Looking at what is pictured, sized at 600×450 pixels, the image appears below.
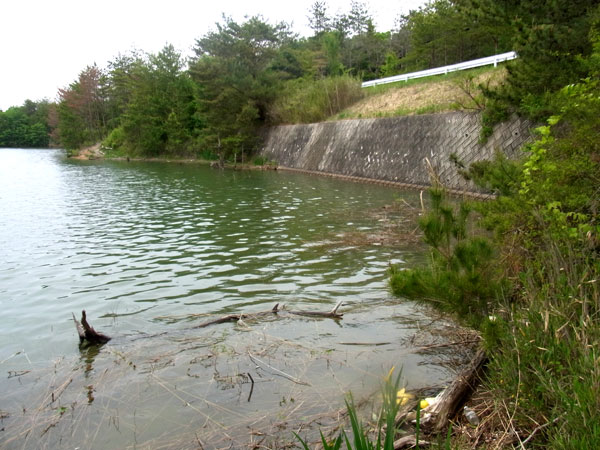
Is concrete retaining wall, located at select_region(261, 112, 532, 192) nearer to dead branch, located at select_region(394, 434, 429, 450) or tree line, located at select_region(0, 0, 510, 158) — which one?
tree line, located at select_region(0, 0, 510, 158)

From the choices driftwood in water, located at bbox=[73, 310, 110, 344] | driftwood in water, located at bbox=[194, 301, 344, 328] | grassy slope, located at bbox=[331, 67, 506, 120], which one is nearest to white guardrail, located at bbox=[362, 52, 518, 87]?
grassy slope, located at bbox=[331, 67, 506, 120]

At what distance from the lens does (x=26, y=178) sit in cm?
2480

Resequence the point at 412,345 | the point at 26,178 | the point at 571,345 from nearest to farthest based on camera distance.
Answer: the point at 571,345, the point at 412,345, the point at 26,178

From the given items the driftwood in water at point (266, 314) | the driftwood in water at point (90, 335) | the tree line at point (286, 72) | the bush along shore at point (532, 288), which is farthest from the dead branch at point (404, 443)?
the tree line at point (286, 72)

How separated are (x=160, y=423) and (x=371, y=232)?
746cm

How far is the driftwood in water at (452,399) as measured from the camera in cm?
326

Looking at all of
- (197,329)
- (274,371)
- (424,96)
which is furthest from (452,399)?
(424,96)

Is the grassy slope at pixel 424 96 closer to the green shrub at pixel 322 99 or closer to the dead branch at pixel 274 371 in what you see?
the green shrub at pixel 322 99

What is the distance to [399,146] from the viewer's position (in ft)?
67.1

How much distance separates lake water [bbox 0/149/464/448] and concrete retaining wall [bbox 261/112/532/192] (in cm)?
524

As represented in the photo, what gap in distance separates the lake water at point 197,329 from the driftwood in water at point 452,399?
523mm

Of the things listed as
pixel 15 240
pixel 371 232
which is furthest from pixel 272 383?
pixel 15 240

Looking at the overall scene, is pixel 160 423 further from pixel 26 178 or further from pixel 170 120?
pixel 170 120

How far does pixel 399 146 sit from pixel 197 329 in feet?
54.4
